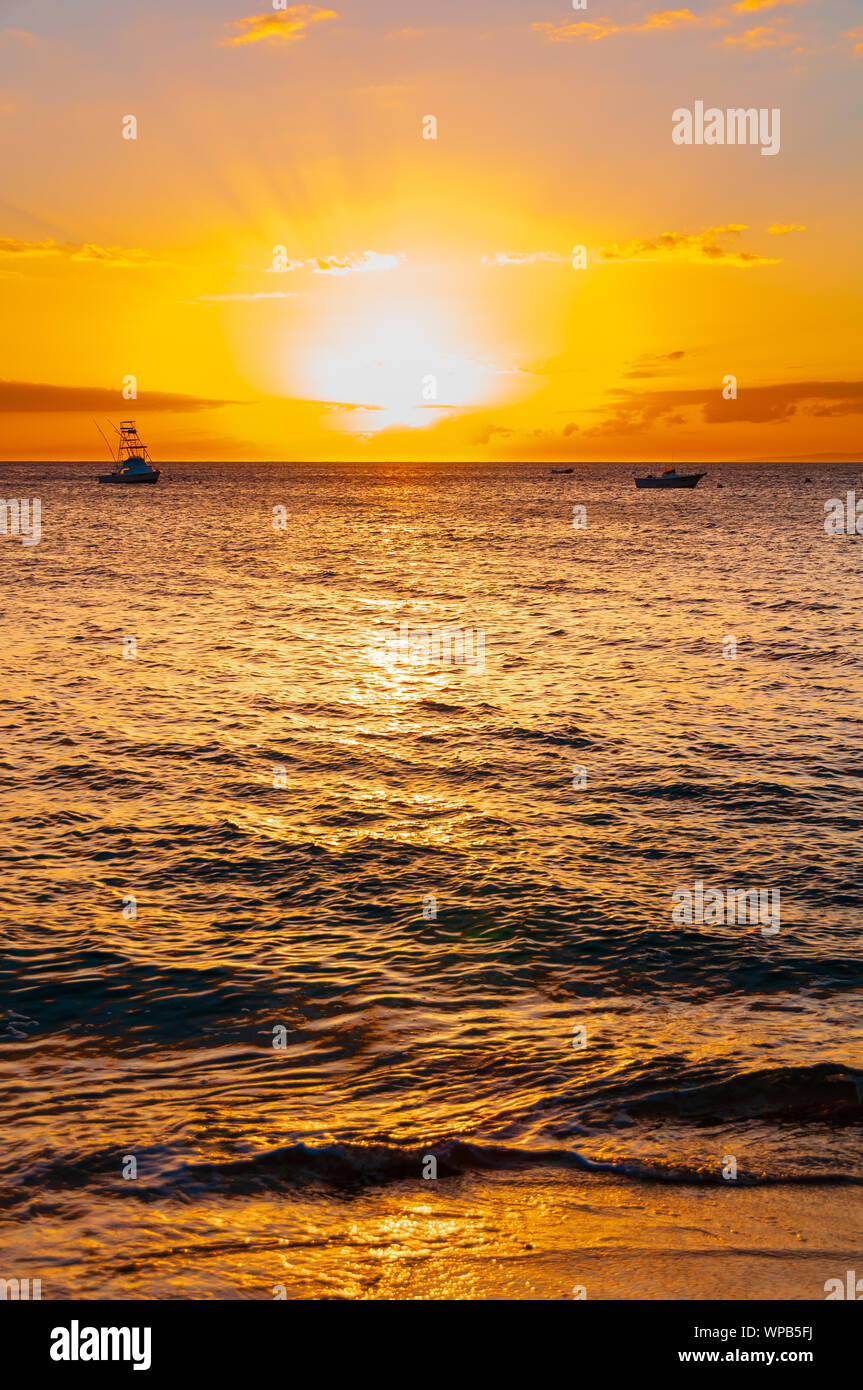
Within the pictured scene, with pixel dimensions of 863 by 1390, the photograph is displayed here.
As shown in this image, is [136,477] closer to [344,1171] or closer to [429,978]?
[429,978]

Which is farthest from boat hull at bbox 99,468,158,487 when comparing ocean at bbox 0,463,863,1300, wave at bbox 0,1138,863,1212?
wave at bbox 0,1138,863,1212

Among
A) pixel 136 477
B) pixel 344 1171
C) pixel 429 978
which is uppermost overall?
pixel 136 477

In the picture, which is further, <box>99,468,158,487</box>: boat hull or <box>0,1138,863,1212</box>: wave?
<box>99,468,158,487</box>: boat hull

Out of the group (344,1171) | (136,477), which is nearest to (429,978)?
(344,1171)

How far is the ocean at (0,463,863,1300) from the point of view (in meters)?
7.19

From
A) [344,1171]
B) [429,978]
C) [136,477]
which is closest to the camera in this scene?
[344,1171]

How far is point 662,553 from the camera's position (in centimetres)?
8069

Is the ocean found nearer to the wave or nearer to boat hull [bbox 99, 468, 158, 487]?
the wave

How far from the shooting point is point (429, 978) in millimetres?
12211

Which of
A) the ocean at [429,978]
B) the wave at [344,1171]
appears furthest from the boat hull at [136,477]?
the wave at [344,1171]

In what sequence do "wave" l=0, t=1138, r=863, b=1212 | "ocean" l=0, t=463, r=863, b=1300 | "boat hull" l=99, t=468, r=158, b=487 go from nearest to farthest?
"ocean" l=0, t=463, r=863, b=1300 < "wave" l=0, t=1138, r=863, b=1212 < "boat hull" l=99, t=468, r=158, b=487

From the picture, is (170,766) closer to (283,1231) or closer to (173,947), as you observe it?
(173,947)

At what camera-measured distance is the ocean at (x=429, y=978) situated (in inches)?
283
